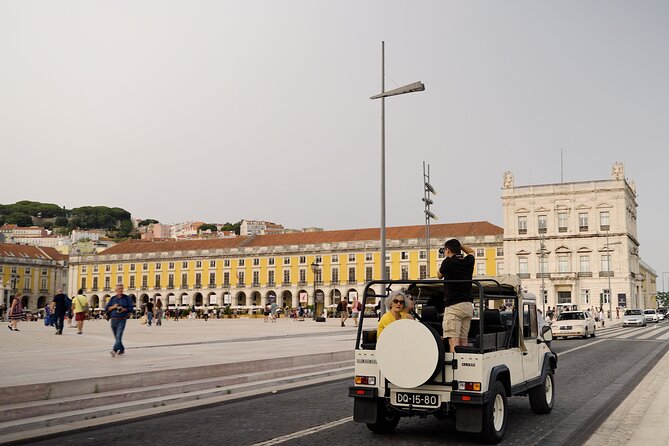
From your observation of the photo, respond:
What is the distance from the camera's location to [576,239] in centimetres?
9162

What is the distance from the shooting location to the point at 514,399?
10328 mm

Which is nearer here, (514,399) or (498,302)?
(498,302)

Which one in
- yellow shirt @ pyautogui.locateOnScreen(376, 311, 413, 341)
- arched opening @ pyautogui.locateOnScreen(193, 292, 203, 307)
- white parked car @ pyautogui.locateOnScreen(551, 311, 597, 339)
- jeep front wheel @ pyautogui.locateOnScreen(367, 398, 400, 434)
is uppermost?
yellow shirt @ pyautogui.locateOnScreen(376, 311, 413, 341)

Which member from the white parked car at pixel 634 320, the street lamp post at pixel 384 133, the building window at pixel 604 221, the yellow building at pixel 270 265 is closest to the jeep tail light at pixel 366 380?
the street lamp post at pixel 384 133

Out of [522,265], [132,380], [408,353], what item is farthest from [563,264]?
[408,353]

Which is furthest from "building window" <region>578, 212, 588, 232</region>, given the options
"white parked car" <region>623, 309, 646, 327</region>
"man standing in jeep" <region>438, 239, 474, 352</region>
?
"man standing in jeep" <region>438, 239, 474, 352</region>

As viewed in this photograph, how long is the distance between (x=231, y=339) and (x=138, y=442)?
16.0 meters

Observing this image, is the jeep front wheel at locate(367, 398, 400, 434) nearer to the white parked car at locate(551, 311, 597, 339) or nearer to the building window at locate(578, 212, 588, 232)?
the white parked car at locate(551, 311, 597, 339)

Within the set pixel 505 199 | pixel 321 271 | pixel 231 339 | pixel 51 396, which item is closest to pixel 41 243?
pixel 321 271

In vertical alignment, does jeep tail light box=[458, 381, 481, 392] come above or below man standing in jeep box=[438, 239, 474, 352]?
below

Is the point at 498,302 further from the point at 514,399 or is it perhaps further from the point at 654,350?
the point at 654,350

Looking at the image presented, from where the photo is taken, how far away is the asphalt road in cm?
730

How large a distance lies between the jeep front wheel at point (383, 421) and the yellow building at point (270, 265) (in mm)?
89886

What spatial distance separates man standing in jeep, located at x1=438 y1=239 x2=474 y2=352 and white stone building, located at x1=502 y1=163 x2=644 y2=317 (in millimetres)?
83826
